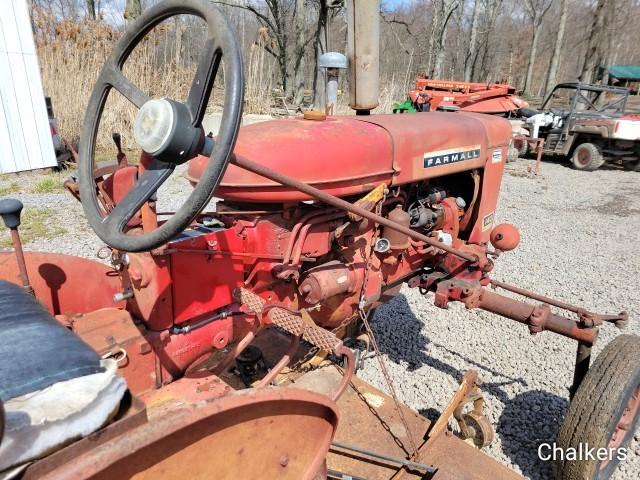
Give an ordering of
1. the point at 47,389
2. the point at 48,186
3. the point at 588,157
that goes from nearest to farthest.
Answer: the point at 47,389 < the point at 48,186 < the point at 588,157

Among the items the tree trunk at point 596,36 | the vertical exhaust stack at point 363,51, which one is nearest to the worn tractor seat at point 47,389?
the vertical exhaust stack at point 363,51

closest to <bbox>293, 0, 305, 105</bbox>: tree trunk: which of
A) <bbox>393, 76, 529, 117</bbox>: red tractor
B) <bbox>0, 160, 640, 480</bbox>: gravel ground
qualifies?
<bbox>393, 76, 529, 117</bbox>: red tractor

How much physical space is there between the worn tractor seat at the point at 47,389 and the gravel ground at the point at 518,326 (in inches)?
76.7

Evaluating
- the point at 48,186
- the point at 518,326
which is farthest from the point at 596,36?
the point at 48,186

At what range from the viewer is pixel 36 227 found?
494 centimetres

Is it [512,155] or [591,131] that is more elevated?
[591,131]

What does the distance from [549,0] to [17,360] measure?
24.8m

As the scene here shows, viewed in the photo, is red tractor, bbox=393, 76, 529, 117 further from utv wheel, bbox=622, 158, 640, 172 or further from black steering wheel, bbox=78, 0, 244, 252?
black steering wheel, bbox=78, 0, 244, 252

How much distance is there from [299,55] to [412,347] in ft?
47.7

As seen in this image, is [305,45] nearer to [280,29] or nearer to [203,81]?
[280,29]

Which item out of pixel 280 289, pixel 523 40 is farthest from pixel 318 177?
pixel 523 40

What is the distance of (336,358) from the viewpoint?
2.71 meters

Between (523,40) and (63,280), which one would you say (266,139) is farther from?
(523,40)

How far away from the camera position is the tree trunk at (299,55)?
14469 millimetres
